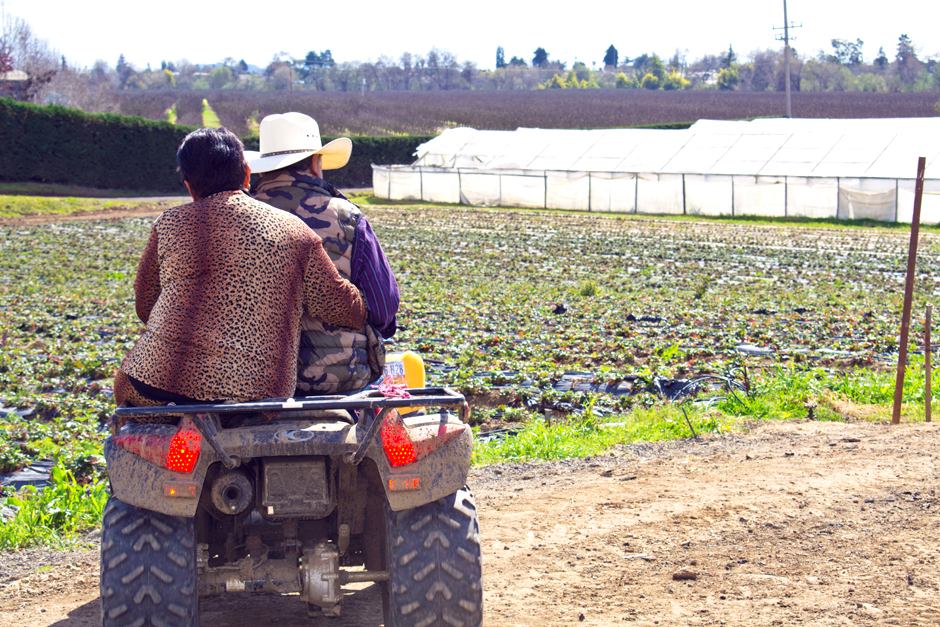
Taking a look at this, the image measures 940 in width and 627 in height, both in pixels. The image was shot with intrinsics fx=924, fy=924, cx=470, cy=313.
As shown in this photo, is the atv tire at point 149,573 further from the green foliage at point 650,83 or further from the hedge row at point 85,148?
the green foliage at point 650,83

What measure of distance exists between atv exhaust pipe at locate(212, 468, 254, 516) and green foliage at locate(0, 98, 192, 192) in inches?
1576

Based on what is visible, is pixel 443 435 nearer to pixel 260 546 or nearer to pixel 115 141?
pixel 260 546

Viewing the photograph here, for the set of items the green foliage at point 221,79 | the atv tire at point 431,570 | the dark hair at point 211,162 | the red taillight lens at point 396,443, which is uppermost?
the green foliage at point 221,79

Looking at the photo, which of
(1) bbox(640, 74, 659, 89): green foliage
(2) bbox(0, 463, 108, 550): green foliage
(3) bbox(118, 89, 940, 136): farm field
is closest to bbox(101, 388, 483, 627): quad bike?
(2) bbox(0, 463, 108, 550): green foliage

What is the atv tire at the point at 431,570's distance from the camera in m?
3.17

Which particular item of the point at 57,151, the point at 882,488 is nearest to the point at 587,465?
the point at 882,488

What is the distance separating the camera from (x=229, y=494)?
3.14m

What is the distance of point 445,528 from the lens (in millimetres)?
3223

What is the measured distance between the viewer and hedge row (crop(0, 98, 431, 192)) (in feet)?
127

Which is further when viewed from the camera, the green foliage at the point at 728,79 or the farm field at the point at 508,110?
the green foliage at the point at 728,79

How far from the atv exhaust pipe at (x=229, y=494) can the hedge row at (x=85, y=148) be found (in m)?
40.4

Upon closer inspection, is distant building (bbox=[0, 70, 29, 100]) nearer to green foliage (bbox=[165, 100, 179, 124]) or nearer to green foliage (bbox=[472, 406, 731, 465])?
green foliage (bbox=[165, 100, 179, 124])

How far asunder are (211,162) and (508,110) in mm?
79563

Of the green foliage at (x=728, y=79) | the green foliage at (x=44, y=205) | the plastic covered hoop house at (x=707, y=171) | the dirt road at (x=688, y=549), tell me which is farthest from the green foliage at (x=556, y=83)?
the dirt road at (x=688, y=549)
